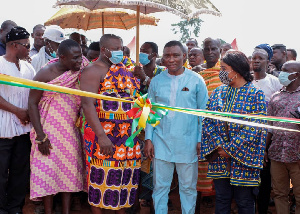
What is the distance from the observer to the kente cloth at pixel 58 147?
3.88 m

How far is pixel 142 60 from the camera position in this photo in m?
4.79

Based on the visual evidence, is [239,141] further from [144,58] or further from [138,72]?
[144,58]

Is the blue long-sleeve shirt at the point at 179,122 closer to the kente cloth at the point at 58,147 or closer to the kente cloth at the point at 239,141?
the kente cloth at the point at 239,141

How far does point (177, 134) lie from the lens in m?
3.87

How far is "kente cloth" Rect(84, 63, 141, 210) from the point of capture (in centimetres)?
363

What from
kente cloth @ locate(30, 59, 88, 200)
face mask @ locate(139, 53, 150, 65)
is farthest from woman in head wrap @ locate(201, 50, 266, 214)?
kente cloth @ locate(30, 59, 88, 200)

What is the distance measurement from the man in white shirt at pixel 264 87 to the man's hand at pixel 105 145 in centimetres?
215

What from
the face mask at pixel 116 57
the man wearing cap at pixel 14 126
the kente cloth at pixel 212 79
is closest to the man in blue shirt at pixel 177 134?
the face mask at pixel 116 57

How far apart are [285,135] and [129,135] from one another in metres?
1.79

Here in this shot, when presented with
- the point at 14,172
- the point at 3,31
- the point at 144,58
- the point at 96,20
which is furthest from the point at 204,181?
the point at 3,31

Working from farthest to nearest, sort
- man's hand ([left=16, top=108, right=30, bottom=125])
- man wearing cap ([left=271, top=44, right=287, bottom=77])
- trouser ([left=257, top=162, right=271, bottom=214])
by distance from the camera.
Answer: man wearing cap ([left=271, top=44, right=287, bottom=77]) < trouser ([left=257, top=162, right=271, bottom=214]) < man's hand ([left=16, top=108, right=30, bottom=125])

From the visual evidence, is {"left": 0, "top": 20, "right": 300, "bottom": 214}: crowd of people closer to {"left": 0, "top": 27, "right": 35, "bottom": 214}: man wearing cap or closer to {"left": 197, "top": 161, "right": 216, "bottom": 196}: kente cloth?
{"left": 0, "top": 27, "right": 35, "bottom": 214}: man wearing cap

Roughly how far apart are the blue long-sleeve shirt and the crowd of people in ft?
0.04

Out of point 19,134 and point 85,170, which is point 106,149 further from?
point 19,134
